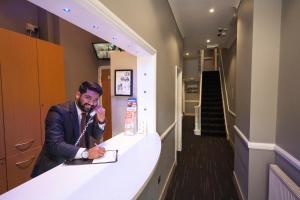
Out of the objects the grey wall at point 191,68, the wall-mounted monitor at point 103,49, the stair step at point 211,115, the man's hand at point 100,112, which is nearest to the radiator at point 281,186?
the man's hand at point 100,112

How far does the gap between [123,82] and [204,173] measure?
8.05ft

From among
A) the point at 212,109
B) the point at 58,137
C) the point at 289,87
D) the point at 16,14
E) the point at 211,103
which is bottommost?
the point at 212,109

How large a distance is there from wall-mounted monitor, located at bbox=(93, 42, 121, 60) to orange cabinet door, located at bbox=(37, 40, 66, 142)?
4.38 feet

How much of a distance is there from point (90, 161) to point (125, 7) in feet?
3.56

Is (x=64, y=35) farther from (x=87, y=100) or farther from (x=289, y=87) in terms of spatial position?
(x=289, y=87)

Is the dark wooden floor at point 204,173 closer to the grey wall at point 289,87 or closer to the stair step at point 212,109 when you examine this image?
the grey wall at point 289,87

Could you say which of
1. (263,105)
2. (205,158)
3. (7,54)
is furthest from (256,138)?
(7,54)

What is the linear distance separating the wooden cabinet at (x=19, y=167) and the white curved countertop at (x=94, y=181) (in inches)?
58.5

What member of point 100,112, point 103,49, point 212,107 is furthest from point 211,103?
point 100,112

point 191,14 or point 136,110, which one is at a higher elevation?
point 191,14

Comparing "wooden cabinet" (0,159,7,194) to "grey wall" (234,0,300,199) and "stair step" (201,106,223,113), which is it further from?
"stair step" (201,106,223,113)

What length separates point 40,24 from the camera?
299 cm

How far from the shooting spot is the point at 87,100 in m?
1.45

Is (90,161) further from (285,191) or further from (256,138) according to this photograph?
(256,138)
